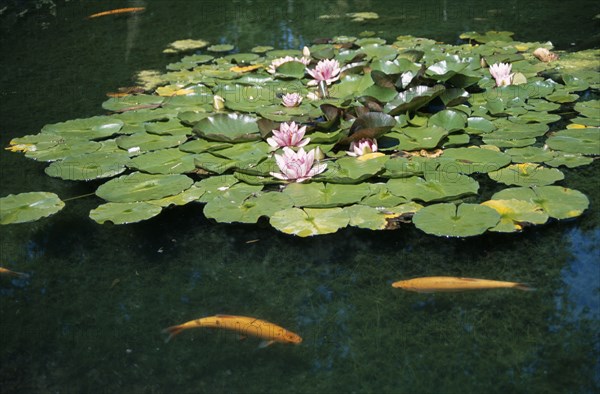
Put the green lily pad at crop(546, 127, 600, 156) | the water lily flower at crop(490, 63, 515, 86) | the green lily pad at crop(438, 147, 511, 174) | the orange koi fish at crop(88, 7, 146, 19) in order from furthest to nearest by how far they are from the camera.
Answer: the orange koi fish at crop(88, 7, 146, 19)
the water lily flower at crop(490, 63, 515, 86)
the green lily pad at crop(546, 127, 600, 156)
the green lily pad at crop(438, 147, 511, 174)

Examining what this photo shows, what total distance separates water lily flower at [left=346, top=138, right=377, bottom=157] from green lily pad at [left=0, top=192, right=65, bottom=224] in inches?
45.7

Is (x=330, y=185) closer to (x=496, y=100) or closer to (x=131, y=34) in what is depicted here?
(x=496, y=100)

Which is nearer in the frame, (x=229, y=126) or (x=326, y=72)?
(x=229, y=126)

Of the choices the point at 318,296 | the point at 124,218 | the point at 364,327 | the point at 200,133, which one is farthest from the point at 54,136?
the point at 364,327

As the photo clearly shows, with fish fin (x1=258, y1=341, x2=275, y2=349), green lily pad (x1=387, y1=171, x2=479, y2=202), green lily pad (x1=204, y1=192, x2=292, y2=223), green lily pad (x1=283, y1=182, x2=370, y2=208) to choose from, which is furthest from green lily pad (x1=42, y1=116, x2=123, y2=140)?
fish fin (x1=258, y1=341, x2=275, y2=349)

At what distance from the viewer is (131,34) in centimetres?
547

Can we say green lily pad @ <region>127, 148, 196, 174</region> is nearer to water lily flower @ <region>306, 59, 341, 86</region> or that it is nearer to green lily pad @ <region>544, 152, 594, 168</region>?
water lily flower @ <region>306, 59, 341, 86</region>

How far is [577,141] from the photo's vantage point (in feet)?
9.36

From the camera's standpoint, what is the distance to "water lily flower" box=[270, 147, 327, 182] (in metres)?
2.54

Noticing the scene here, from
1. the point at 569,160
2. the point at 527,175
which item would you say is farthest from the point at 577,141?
the point at 527,175

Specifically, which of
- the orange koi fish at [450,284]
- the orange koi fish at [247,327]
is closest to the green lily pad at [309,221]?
the orange koi fish at [450,284]

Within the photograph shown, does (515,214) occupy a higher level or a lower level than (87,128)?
lower

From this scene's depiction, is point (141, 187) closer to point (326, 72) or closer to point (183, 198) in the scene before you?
point (183, 198)

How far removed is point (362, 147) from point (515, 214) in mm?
742
